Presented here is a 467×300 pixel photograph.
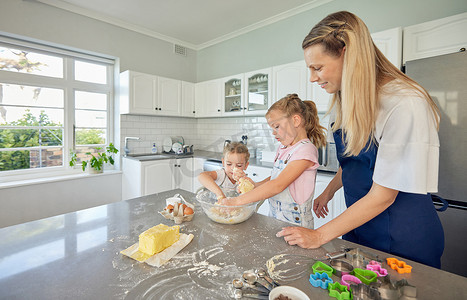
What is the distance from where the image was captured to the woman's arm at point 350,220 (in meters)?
0.80

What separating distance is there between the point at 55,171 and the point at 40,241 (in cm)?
293

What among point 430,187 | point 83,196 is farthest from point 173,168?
point 430,187

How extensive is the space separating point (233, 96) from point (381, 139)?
305 cm

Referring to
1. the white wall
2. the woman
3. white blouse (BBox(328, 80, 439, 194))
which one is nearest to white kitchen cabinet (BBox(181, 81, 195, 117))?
the white wall

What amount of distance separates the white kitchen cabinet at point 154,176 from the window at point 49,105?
700 mm

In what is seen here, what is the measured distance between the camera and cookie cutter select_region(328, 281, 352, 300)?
568mm

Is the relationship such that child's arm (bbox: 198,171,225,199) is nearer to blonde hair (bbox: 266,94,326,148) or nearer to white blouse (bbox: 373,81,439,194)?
blonde hair (bbox: 266,94,326,148)

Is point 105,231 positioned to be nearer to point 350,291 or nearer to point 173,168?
point 350,291

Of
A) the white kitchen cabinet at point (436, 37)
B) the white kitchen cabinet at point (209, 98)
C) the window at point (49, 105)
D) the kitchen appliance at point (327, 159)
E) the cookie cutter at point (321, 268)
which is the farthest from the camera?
the white kitchen cabinet at point (209, 98)

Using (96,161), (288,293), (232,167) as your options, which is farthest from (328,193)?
(96,161)

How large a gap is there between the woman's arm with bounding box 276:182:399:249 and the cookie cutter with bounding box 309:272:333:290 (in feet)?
0.58

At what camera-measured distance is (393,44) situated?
7.27 ft

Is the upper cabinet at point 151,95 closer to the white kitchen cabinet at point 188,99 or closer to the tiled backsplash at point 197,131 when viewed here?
the white kitchen cabinet at point 188,99

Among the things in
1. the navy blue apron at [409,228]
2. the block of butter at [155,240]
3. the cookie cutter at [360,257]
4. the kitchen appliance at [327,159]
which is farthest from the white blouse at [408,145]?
the kitchen appliance at [327,159]
